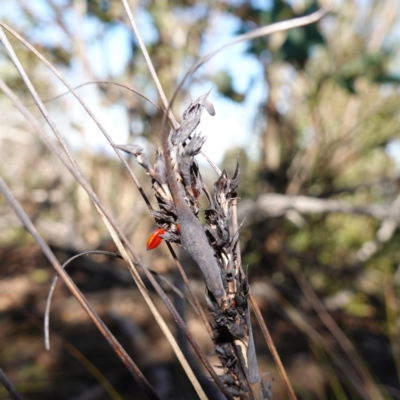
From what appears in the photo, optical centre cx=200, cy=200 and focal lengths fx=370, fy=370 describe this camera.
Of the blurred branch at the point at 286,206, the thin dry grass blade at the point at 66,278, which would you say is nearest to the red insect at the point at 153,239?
the thin dry grass blade at the point at 66,278

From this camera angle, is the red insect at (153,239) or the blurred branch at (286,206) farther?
the blurred branch at (286,206)

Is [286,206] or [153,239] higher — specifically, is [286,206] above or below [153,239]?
above

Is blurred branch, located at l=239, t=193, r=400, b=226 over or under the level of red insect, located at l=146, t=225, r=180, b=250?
over

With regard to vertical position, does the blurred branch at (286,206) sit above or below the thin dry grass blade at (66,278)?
above

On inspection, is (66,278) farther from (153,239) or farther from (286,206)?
(286,206)

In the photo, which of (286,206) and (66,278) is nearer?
(66,278)

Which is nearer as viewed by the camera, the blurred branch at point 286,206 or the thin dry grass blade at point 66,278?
the thin dry grass blade at point 66,278

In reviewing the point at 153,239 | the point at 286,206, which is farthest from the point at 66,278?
the point at 286,206

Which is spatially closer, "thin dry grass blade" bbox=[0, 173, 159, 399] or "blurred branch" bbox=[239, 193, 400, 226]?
"thin dry grass blade" bbox=[0, 173, 159, 399]

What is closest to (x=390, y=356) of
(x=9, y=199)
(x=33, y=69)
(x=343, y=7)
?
(x=9, y=199)

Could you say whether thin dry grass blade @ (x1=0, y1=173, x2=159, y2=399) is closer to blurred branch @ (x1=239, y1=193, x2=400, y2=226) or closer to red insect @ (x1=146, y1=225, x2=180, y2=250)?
red insect @ (x1=146, y1=225, x2=180, y2=250)

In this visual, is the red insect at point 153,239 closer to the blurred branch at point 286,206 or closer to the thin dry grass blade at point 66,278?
the thin dry grass blade at point 66,278

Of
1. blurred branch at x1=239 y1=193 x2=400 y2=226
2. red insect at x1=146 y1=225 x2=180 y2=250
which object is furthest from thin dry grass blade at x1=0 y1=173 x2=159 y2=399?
blurred branch at x1=239 y1=193 x2=400 y2=226
